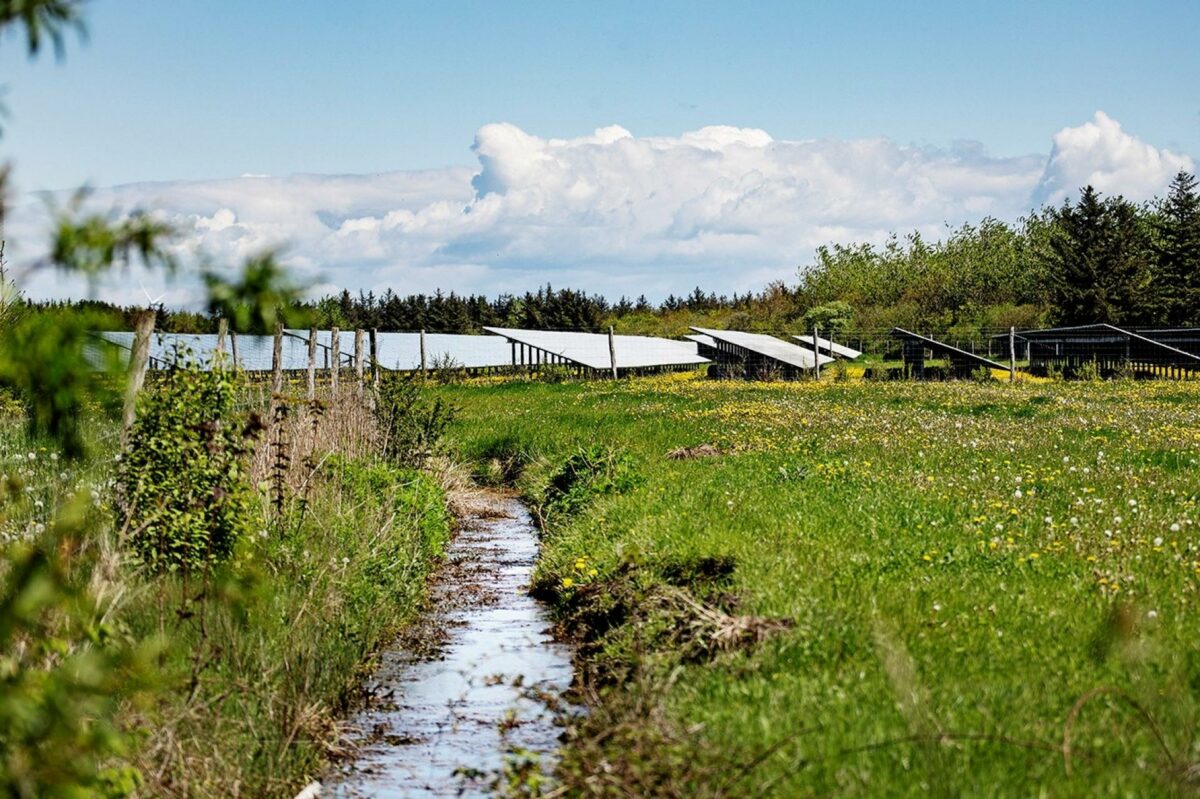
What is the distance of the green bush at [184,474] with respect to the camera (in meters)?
9.22

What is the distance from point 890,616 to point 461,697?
3.00m

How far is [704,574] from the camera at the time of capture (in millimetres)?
9531

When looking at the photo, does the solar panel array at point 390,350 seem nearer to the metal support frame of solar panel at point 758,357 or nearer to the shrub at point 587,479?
the metal support frame of solar panel at point 758,357

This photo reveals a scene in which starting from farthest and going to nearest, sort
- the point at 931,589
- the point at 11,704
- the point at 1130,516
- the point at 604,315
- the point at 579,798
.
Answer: the point at 604,315 → the point at 1130,516 → the point at 931,589 → the point at 579,798 → the point at 11,704

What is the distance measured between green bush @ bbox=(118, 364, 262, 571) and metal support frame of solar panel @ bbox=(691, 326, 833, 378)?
36051 mm

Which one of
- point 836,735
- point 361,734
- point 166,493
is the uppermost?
point 166,493

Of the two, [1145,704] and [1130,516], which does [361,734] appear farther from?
[1130,516]

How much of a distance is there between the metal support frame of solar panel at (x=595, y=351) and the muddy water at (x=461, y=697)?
36.6 m

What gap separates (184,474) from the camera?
913cm

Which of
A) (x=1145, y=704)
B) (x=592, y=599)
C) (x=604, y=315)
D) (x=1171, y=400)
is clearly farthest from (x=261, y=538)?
(x=604, y=315)

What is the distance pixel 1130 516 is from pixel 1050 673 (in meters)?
4.94

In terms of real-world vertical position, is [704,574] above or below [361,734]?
above

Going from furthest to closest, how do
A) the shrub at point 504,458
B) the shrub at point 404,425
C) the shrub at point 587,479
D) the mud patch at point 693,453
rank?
the shrub at point 504,458 < the shrub at point 404,425 < the mud patch at point 693,453 < the shrub at point 587,479

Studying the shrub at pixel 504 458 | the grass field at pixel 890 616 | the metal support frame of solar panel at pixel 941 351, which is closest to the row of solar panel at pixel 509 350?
the metal support frame of solar panel at pixel 941 351
